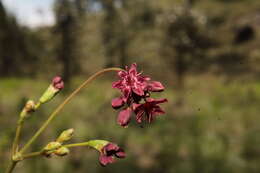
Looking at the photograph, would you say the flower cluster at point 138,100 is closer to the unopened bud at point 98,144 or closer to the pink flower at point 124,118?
the pink flower at point 124,118

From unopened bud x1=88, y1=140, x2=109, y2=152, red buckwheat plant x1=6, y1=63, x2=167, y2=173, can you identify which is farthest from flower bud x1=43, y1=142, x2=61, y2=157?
unopened bud x1=88, y1=140, x2=109, y2=152

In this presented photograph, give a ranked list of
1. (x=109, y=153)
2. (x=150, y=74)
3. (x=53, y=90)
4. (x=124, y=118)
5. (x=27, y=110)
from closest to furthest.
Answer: (x=124, y=118) → (x=109, y=153) → (x=27, y=110) → (x=53, y=90) → (x=150, y=74)

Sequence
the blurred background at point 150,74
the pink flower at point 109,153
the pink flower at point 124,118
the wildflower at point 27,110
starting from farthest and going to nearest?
the blurred background at point 150,74
the wildflower at point 27,110
the pink flower at point 109,153
the pink flower at point 124,118

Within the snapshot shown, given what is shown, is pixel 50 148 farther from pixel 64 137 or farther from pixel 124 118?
pixel 124 118

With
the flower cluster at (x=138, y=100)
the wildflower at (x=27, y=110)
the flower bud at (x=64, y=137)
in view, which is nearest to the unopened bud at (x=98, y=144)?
the flower bud at (x=64, y=137)

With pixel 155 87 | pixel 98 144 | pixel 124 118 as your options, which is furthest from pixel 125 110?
pixel 98 144

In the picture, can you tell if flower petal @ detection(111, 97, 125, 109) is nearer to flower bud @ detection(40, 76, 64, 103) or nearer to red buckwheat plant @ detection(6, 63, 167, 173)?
red buckwheat plant @ detection(6, 63, 167, 173)
